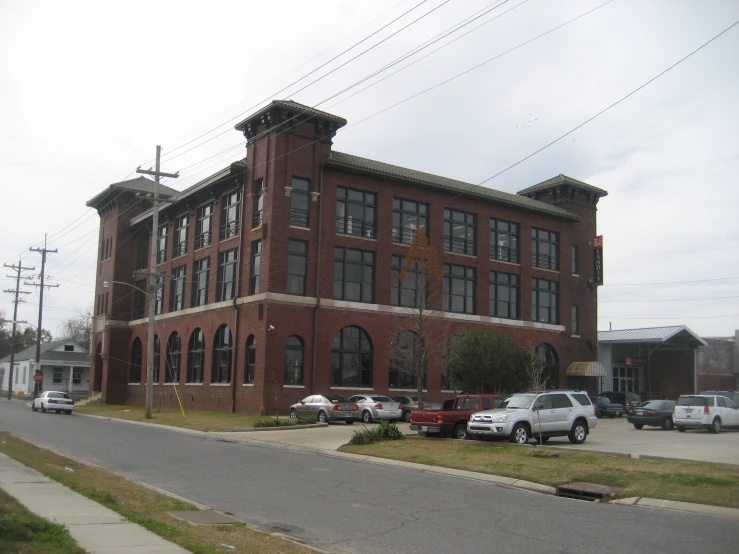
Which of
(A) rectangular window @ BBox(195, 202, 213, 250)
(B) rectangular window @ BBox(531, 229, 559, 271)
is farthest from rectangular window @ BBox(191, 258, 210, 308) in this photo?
(B) rectangular window @ BBox(531, 229, 559, 271)

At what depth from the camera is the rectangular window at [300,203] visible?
142ft

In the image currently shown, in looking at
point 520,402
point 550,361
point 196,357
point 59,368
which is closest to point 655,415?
point 520,402

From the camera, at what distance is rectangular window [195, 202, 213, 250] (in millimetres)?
50531

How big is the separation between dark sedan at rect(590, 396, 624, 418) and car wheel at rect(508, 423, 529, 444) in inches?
908

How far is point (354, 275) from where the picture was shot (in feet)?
150

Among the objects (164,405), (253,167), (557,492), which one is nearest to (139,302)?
(164,405)

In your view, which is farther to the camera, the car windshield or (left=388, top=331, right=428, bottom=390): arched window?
(left=388, top=331, right=428, bottom=390): arched window

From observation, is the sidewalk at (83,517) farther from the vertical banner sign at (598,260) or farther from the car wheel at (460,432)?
the vertical banner sign at (598,260)

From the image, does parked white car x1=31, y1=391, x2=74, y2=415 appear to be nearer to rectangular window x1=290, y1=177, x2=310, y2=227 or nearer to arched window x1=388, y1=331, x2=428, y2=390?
rectangular window x1=290, y1=177, x2=310, y2=227

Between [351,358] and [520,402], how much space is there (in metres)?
21.3

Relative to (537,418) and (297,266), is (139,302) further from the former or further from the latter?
(537,418)

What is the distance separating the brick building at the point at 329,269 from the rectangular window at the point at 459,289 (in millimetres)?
121

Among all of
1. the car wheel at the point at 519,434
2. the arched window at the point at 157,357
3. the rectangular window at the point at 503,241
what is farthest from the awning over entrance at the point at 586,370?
the car wheel at the point at 519,434

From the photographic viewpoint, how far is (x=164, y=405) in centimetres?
5391
